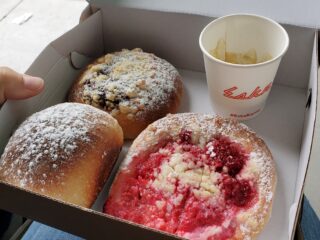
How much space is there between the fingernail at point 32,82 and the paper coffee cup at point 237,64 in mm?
311

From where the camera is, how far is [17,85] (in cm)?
82

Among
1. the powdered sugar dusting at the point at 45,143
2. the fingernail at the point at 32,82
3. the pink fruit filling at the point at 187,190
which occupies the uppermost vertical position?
the fingernail at the point at 32,82

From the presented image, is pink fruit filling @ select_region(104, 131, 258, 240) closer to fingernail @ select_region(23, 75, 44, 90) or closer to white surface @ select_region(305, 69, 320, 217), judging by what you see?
fingernail @ select_region(23, 75, 44, 90)

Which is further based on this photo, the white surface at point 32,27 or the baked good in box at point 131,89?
the white surface at point 32,27

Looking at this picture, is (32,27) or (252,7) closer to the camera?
(252,7)

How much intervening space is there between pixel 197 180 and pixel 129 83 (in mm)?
267

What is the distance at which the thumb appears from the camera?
812 millimetres

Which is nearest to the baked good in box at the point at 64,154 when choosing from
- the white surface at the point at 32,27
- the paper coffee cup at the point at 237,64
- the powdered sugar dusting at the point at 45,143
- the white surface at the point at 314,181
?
the powdered sugar dusting at the point at 45,143

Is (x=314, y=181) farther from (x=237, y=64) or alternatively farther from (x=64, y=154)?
(x=64, y=154)

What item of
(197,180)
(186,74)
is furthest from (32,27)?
(197,180)

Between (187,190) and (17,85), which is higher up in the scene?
(17,85)

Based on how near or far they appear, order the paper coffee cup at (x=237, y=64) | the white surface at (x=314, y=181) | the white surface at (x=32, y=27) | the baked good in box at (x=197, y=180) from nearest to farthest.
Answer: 1. the baked good in box at (x=197, y=180)
2. the paper coffee cup at (x=237, y=64)
3. the white surface at (x=314, y=181)
4. the white surface at (x=32, y=27)

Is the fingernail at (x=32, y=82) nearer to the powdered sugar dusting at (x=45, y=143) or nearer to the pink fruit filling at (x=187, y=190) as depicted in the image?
the powdered sugar dusting at (x=45, y=143)

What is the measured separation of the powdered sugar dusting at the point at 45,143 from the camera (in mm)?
721
